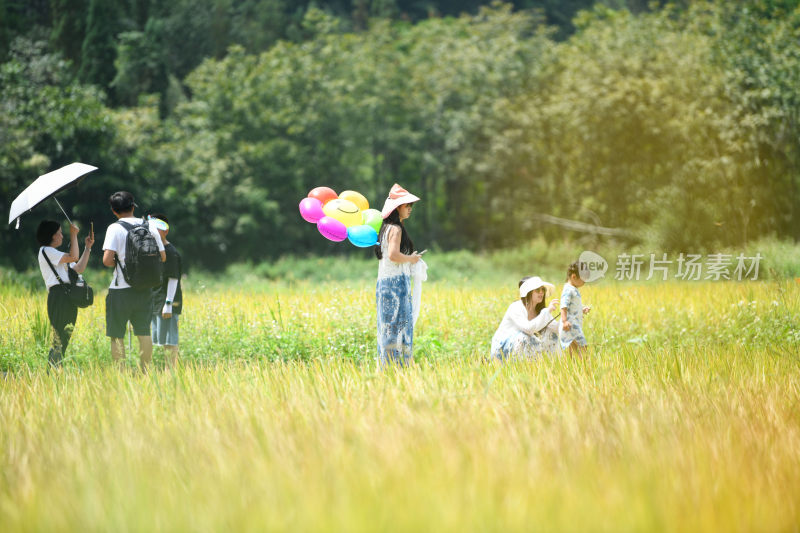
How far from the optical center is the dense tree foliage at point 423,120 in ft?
72.2

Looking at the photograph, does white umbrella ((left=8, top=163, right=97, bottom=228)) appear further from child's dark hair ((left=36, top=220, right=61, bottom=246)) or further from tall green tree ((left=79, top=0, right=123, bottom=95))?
tall green tree ((left=79, top=0, right=123, bottom=95))

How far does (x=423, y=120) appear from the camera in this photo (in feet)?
103

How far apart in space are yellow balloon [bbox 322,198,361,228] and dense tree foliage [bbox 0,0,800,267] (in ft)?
50.2

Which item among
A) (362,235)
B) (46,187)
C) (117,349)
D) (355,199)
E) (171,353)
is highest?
(46,187)

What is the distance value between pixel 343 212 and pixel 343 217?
0.14ft

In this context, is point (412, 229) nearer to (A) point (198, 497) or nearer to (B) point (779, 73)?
(B) point (779, 73)

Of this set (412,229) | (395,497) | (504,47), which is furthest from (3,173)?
(395,497)

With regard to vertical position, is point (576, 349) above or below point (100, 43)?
below

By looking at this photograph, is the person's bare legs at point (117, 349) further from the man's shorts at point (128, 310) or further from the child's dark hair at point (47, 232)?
the child's dark hair at point (47, 232)

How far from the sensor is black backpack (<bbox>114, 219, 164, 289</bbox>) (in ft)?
21.6

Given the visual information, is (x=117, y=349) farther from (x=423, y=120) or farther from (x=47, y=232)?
(x=423, y=120)

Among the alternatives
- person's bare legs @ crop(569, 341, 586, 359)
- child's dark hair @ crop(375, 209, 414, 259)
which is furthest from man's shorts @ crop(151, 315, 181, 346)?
person's bare legs @ crop(569, 341, 586, 359)

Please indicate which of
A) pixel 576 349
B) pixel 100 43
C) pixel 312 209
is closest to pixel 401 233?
pixel 312 209

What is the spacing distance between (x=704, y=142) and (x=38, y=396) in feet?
72.5
